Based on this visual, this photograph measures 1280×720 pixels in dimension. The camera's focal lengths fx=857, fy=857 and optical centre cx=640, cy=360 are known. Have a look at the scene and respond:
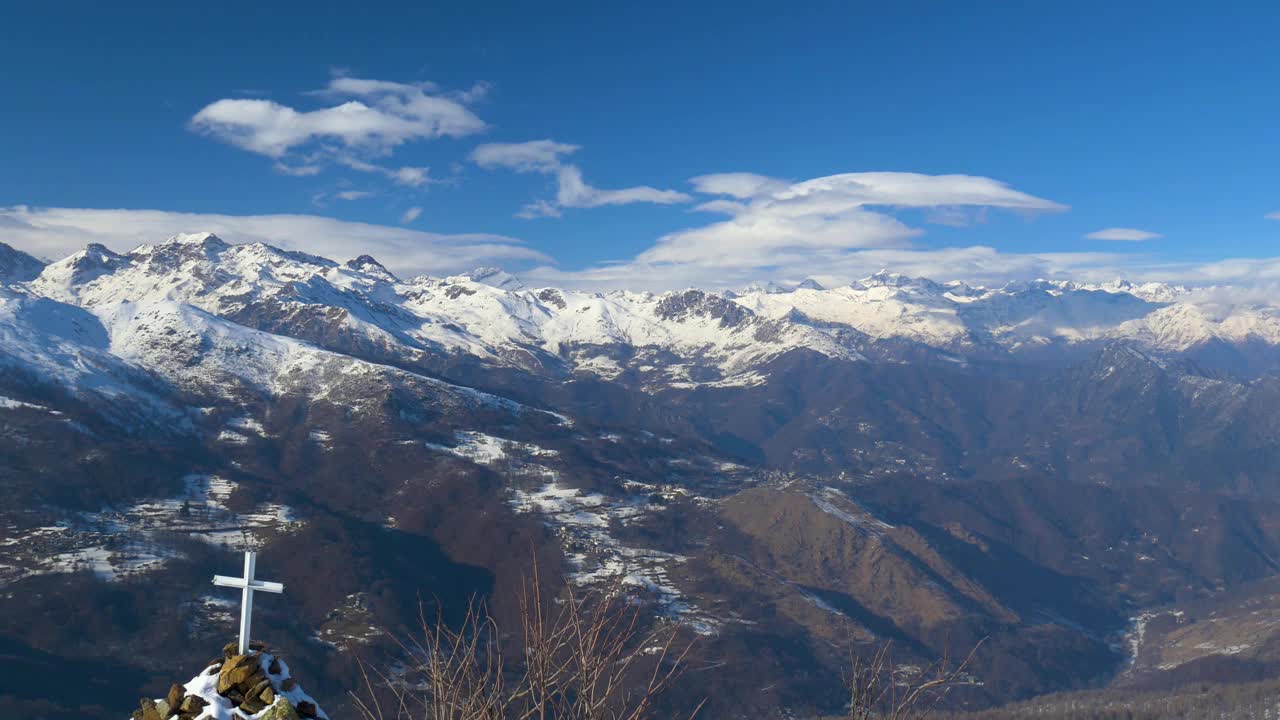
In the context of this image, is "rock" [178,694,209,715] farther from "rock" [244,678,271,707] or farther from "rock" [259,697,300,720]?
"rock" [259,697,300,720]

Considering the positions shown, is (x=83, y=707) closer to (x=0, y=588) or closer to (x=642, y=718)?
(x=0, y=588)

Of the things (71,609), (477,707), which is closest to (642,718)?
(477,707)

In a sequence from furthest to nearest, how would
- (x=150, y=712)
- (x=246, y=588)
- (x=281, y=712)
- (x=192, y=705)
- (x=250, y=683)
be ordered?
(x=246, y=588), (x=250, y=683), (x=192, y=705), (x=150, y=712), (x=281, y=712)

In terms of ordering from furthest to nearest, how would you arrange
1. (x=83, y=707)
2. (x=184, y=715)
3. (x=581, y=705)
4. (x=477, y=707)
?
(x=83, y=707)
(x=477, y=707)
(x=581, y=705)
(x=184, y=715)

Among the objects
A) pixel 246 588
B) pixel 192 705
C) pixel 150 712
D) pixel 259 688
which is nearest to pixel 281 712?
pixel 259 688

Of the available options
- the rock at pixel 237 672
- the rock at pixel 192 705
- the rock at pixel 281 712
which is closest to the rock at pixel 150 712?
the rock at pixel 192 705

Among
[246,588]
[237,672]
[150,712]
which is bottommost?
[150,712]

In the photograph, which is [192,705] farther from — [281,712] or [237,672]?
[281,712]

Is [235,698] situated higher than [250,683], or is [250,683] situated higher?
[250,683]
